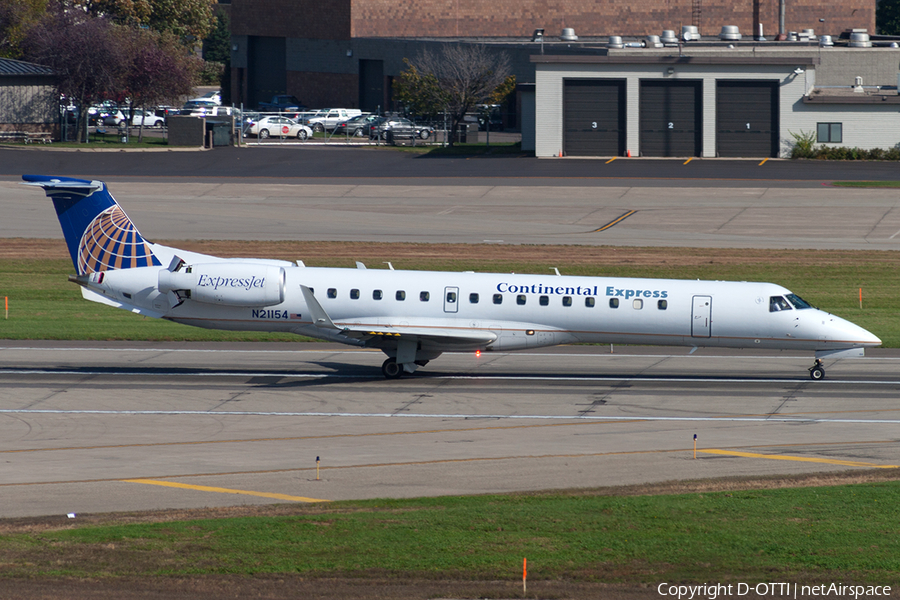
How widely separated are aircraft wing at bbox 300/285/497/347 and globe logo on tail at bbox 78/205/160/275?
485 cm

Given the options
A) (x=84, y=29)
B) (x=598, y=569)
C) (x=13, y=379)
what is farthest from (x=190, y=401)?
(x=84, y=29)

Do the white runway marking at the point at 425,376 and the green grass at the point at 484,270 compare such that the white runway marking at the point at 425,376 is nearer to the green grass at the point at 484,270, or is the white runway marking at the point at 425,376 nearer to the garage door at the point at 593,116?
the green grass at the point at 484,270

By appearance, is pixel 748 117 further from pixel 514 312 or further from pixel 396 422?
pixel 396 422

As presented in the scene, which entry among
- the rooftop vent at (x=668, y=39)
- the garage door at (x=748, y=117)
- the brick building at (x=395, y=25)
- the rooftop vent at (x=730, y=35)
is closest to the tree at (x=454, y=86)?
the rooftop vent at (x=668, y=39)

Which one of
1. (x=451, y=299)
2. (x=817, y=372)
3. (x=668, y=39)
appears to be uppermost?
(x=668, y=39)

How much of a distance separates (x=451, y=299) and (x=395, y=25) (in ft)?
295

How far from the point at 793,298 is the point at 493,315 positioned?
814cm

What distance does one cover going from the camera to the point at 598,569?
15.3 m

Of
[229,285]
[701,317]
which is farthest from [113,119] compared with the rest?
[701,317]

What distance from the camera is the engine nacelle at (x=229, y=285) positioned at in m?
30.0

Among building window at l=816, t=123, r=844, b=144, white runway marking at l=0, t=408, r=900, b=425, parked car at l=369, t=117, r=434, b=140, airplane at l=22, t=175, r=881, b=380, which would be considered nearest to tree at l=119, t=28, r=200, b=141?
parked car at l=369, t=117, r=434, b=140

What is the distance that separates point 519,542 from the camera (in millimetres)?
16281

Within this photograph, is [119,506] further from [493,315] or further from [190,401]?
[493,315]

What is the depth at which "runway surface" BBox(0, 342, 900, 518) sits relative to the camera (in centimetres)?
2088
